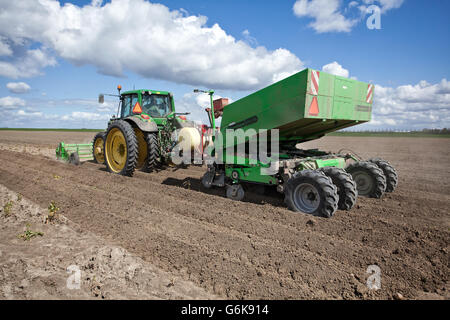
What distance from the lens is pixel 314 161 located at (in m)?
4.93

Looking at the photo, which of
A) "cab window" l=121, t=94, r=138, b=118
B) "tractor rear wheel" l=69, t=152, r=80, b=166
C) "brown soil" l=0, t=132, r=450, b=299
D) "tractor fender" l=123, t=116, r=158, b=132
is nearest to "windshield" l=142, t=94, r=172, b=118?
"cab window" l=121, t=94, r=138, b=118

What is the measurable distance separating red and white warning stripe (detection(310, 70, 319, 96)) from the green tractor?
3.40 metres

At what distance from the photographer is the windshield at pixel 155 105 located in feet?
26.7

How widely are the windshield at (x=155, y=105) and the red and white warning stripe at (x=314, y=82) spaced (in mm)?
5242

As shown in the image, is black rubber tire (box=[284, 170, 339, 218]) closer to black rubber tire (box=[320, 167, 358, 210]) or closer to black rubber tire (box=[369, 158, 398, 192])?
black rubber tire (box=[320, 167, 358, 210])

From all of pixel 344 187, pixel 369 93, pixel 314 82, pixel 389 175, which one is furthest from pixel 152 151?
pixel 389 175

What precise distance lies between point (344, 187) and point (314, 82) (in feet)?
5.64

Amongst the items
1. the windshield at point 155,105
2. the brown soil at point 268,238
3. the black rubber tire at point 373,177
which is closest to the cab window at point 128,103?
the windshield at point 155,105

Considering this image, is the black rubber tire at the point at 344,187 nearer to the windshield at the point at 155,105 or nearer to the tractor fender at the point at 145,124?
the tractor fender at the point at 145,124

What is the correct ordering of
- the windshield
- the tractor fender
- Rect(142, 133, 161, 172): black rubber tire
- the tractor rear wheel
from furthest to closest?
the tractor rear wheel, the windshield, Rect(142, 133, 161, 172): black rubber tire, the tractor fender

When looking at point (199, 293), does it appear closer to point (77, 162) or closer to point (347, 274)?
point (347, 274)

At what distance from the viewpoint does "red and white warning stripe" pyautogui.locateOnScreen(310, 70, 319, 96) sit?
4.04m

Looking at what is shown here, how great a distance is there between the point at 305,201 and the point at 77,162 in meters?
8.37
